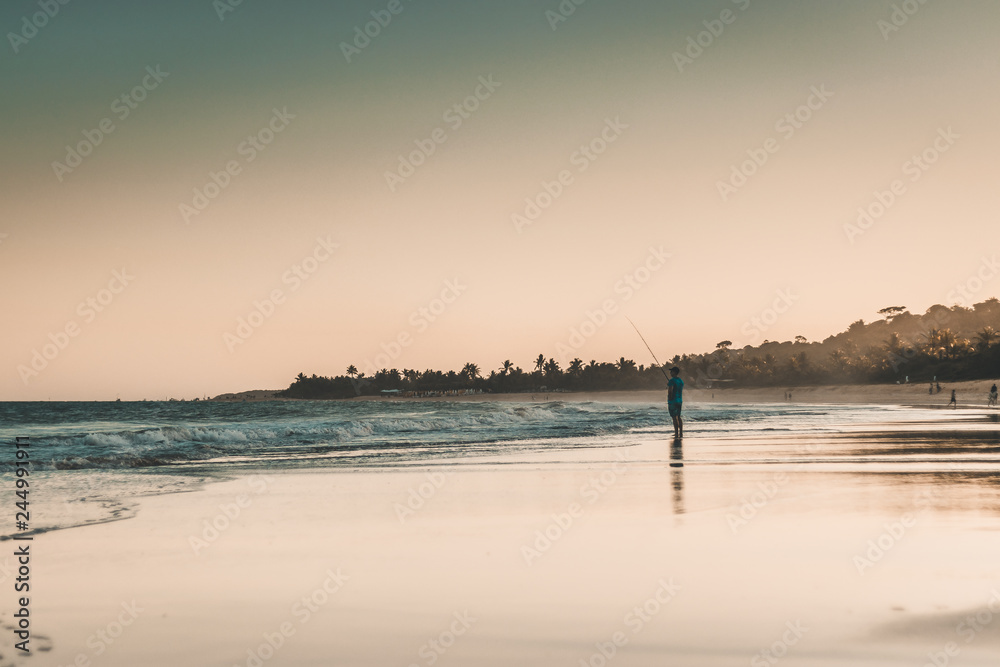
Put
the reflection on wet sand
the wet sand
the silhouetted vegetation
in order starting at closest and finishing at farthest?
the wet sand, the reflection on wet sand, the silhouetted vegetation

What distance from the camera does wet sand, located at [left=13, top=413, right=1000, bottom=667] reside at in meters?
3.86

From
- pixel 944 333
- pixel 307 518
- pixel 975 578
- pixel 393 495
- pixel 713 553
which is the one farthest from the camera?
pixel 944 333

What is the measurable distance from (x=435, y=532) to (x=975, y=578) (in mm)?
4307

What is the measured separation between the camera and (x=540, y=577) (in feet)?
17.2

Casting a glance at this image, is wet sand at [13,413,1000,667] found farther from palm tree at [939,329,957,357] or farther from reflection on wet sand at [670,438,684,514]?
palm tree at [939,329,957,357]

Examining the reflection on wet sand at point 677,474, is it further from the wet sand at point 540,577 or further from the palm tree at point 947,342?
the palm tree at point 947,342

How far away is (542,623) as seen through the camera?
4.23 metres

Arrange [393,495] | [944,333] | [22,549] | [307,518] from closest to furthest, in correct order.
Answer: [22,549] → [307,518] → [393,495] → [944,333]

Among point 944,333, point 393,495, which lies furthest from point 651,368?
point 393,495

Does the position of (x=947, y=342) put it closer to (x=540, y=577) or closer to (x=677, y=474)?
(x=677, y=474)

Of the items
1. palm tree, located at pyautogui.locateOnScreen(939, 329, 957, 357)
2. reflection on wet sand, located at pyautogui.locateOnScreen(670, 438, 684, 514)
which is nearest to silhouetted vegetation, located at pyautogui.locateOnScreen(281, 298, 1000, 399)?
palm tree, located at pyautogui.locateOnScreen(939, 329, 957, 357)

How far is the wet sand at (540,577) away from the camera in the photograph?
3857 millimetres

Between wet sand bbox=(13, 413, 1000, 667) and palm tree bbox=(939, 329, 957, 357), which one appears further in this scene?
palm tree bbox=(939, 329, 957, 357)

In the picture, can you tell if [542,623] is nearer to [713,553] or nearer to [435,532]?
[713,553]
